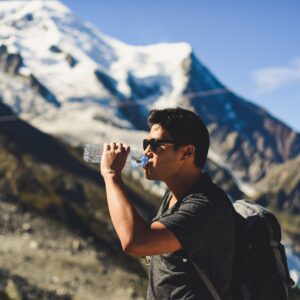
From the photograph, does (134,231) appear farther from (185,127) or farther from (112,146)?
(185,127)

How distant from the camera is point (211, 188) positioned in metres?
4.08

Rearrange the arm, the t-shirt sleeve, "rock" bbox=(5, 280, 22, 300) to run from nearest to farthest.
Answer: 1. the arm
2. the t-shirt sleeve
3. "rock" bbox=(5, 280, 22, 300)

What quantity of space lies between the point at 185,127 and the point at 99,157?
78 centimetres

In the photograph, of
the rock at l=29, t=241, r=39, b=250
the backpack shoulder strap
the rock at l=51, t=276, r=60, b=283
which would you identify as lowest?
the rock at l=29, t=241, r=39, b=250

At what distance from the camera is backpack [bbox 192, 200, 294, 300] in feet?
13.2

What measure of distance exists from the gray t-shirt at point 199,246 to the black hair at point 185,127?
367 mm

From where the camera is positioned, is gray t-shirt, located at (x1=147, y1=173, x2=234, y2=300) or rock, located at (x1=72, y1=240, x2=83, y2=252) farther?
rock, located at (x1=72, y1=240, x2=83, y2=252)

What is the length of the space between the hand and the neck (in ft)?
1.43

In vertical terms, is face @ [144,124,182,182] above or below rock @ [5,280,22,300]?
A: above

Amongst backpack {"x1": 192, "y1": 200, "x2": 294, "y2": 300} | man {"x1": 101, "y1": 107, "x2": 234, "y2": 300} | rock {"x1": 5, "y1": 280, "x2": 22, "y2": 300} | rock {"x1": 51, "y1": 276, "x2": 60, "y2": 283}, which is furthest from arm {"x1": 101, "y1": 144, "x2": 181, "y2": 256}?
rock {"x1": 51, "y1": 276, "x2": 60, "y2": 283}

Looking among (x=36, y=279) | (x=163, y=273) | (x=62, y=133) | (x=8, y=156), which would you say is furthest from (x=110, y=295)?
(x=62, y=133)

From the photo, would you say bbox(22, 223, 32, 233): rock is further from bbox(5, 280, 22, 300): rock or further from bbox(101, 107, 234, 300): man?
bbox(101, 107, 234, 300): man

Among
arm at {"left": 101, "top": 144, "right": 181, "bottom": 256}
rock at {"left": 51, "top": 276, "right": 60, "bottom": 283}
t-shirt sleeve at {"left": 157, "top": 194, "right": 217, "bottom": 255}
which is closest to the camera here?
arm at {"left": 101, "top": 144, "right": 181, "bottom": 256}

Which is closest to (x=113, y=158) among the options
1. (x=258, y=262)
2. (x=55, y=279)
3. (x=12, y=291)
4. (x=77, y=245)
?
(x=258, y=262)
